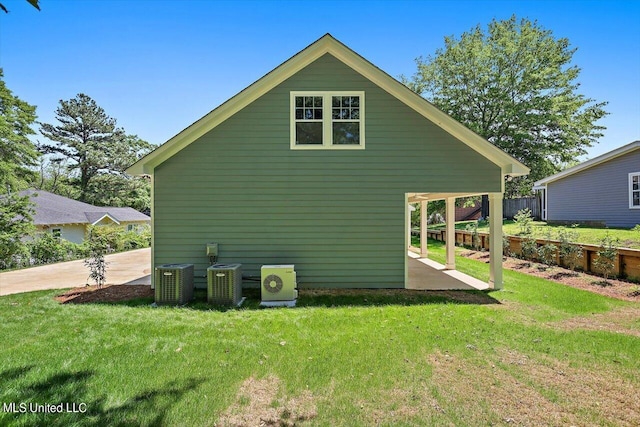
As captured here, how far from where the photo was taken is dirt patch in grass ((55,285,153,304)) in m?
6.72

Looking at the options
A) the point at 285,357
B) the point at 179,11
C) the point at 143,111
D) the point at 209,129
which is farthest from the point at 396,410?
the point at 143,111

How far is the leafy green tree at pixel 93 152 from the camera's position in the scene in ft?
108

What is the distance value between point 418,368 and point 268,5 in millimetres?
10380

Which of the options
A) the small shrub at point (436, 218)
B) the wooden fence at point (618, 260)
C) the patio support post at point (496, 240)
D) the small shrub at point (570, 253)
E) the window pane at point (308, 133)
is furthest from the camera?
the small shrub at point (436, 218)

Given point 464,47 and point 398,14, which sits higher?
point 464,47

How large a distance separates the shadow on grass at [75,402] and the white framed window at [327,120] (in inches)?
224

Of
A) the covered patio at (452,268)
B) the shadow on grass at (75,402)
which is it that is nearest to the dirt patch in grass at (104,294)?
the shadow on grass at (75,402)

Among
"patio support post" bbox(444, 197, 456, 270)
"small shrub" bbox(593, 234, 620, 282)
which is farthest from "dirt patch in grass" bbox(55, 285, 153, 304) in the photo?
"small shrub" bbox(593, 234, 620, 282)

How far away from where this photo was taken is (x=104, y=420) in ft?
8.82

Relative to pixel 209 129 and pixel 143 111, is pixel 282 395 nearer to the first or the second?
pixel 209 129

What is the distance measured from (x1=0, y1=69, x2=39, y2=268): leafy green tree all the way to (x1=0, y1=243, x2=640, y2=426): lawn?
9437 mm

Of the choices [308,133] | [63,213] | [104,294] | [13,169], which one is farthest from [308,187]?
[63,213]

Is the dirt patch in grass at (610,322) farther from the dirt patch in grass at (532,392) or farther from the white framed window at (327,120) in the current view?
the white framed window at (327,120)

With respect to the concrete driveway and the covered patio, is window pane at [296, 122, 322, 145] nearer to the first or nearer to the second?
the covered patio
